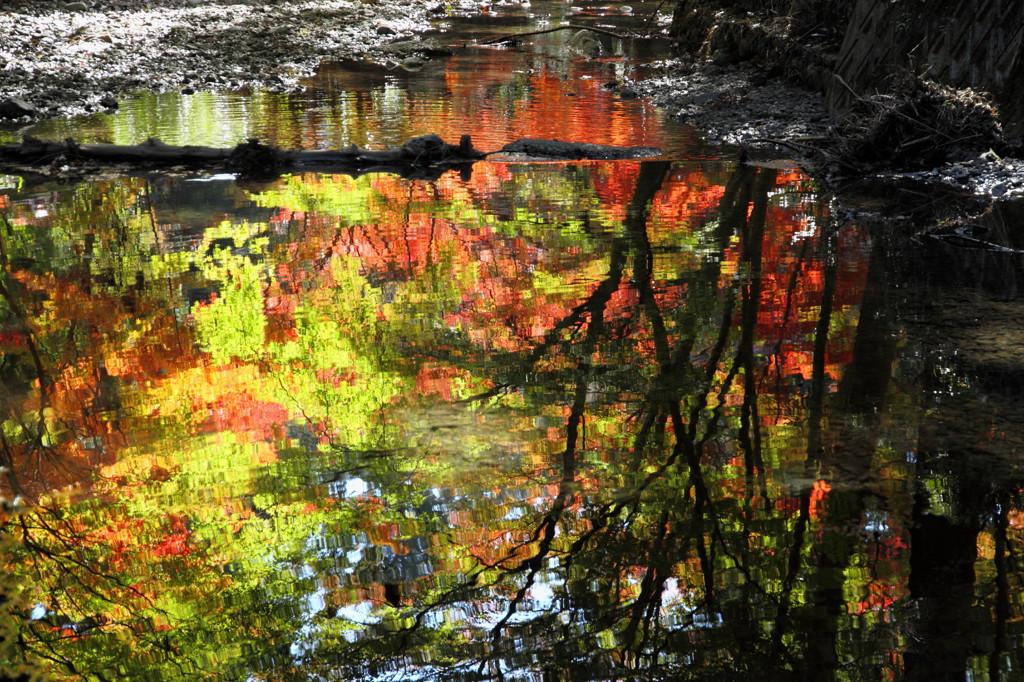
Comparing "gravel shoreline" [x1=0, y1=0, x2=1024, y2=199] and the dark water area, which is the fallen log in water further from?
"gravel shoreline" [x1=0, y1=0, x2=1024, y2=199]

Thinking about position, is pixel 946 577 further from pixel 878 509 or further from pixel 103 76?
pixel 103 76

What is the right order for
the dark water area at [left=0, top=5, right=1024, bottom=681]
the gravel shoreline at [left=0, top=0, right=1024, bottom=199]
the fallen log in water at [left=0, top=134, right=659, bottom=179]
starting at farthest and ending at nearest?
the gravel shoreline at [left=0, top=0, right=1024, bottom=199] < the fallen log in water at [left=0, top=134, right=659, bottom=179] < the dark water area at [left=0, top=5, right=1024, bottom=681]

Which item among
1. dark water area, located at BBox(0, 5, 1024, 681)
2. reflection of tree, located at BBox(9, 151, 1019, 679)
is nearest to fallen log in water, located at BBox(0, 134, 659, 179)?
dark water area, located at BBox(0, 5, 1024, 681)

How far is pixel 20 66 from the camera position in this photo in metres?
14.1

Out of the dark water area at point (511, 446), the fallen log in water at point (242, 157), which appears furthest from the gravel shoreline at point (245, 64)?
the dark water area at point (511, 446)

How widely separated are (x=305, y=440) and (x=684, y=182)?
5729 millimetres

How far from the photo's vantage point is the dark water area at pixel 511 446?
2834 mm

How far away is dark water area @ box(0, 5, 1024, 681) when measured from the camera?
2.83m

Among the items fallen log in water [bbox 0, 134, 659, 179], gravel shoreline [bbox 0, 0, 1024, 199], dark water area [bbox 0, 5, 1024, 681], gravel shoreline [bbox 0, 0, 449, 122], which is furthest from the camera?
gravel shoreline [bbox 0, 0, 449, 122]

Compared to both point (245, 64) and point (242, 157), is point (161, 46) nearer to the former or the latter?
point (245, 64)

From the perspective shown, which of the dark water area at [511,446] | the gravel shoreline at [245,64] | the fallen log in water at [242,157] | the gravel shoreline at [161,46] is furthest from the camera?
the gravel shoreline at [161,46]

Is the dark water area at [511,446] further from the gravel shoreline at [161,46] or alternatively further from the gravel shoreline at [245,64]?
the gravel shoreline at [161,46]

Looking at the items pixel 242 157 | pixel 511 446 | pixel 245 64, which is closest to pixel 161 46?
pixel 245 64

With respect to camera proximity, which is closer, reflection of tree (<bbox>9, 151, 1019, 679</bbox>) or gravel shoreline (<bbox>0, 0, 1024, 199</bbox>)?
reflection of tree (<bbox>9, 151, 1019, 679</bbox>)
